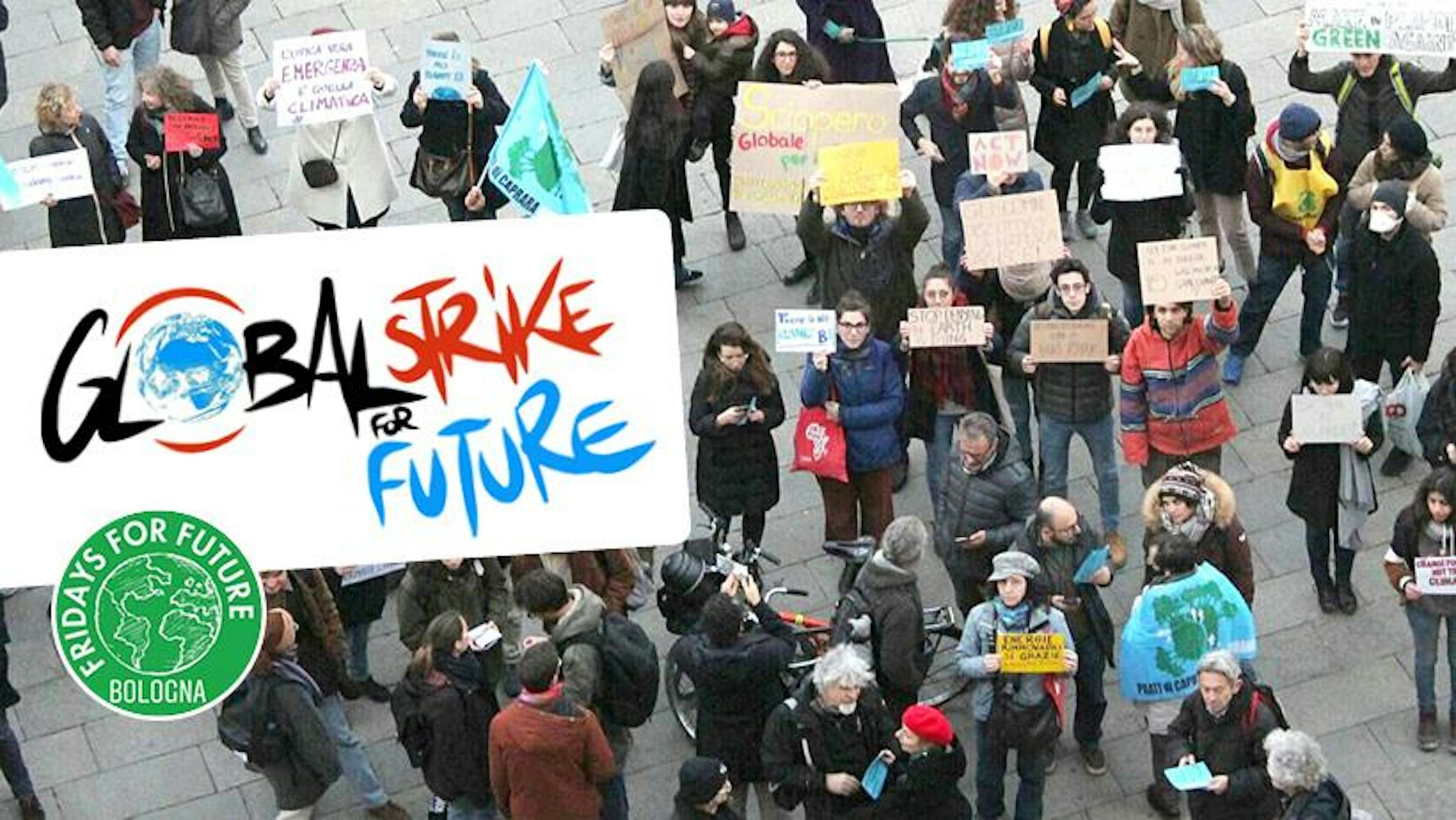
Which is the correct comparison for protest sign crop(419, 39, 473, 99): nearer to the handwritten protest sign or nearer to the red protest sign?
the handwritten protest sign

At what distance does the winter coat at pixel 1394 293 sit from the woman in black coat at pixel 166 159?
5443 mm

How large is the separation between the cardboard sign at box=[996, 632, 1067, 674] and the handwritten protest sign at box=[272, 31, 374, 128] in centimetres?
482

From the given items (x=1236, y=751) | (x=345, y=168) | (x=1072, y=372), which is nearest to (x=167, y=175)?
(x=345, y=168)

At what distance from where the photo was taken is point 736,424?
36.9 feet

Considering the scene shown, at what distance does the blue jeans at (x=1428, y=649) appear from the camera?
34.7 ft

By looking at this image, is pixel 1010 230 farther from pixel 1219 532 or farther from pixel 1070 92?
pixel 1219 532

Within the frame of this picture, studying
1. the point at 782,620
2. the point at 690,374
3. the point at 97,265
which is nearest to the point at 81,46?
the point at 690,374

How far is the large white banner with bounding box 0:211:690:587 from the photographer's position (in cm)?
575

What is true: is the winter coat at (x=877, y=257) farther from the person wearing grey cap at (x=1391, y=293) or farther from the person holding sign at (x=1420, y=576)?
the person holding sign at (x=1420, y=576)

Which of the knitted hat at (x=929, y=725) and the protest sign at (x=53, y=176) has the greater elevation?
the protest sign at (x=53, y=176)

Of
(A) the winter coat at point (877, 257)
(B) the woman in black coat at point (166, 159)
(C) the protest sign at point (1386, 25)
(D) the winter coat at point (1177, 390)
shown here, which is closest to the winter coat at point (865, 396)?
(A) the winter coat at point (877, 257)

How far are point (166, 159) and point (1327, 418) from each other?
235 inches

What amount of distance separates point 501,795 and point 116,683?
14.5ft

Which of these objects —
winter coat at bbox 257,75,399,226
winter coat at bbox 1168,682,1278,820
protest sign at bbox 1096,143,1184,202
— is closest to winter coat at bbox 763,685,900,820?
winter coat at bbox 1168,682,1278,820
